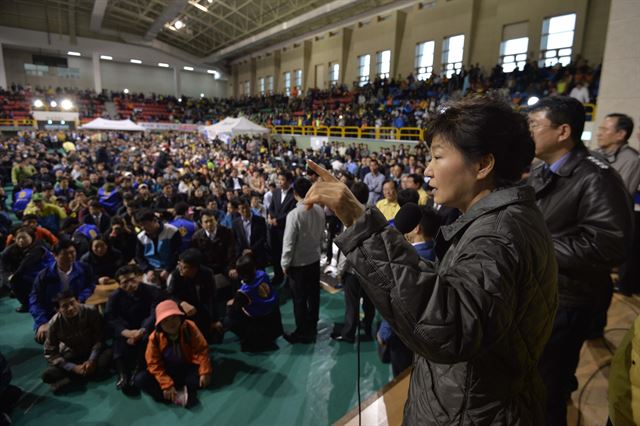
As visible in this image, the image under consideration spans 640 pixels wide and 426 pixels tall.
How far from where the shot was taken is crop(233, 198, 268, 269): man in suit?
4.81m

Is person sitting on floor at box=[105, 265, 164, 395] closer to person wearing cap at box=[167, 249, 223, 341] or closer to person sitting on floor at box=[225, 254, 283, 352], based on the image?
person wearing cap at box=[167, 249, 223, 341]

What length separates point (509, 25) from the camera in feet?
45.3

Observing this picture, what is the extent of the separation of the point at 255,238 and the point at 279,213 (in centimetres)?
52

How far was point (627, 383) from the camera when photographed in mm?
982

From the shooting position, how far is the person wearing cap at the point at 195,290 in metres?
3.40

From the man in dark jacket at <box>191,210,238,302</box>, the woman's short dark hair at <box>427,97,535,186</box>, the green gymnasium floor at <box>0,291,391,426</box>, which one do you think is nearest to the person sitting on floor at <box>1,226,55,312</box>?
the green gymnasium floor at <box>0,291,391,426</box>

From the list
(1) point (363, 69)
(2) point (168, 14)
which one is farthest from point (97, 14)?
(1) point (363, 69)

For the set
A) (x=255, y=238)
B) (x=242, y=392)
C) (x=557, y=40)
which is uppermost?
(x=557, y=40)

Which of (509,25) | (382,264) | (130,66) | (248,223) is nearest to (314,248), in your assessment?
(248,223)

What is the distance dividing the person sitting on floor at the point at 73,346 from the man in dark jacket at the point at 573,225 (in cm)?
341

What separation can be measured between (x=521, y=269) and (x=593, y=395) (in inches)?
89.6

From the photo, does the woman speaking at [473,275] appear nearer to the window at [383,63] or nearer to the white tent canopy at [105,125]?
the white tent canopy at [105,125]

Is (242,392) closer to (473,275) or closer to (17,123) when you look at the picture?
(473,275)

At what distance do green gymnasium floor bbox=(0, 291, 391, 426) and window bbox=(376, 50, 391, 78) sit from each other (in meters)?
18.2
